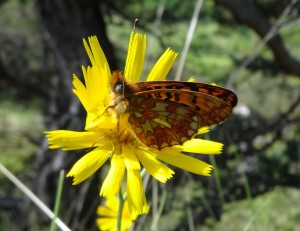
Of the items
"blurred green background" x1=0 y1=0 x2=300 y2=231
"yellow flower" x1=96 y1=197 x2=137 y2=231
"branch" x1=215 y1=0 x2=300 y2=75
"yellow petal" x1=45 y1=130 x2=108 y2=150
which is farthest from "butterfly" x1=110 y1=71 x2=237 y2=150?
"branch" x1=215 y1=0 x2=300 y2=75

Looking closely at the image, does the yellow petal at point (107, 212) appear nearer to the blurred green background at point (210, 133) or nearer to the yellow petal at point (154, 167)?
the yellow petal at point (154, 167)

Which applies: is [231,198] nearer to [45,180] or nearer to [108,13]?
[45,180]

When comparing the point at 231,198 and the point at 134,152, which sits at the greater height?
the point at 134,152

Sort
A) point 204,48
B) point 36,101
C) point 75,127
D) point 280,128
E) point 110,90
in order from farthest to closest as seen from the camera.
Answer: point 36,101
point 204,48
point 280,128
point 75,127
point 110,90

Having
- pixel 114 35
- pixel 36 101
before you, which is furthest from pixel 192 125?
pixel 36 101

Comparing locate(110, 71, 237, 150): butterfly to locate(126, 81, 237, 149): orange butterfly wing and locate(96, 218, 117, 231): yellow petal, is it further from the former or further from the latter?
locate(96, 218, 117, 231): yellow petal

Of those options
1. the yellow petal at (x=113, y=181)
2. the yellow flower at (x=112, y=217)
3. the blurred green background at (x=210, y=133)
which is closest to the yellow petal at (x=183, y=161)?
the yellow petal at (x=113, y=181)
